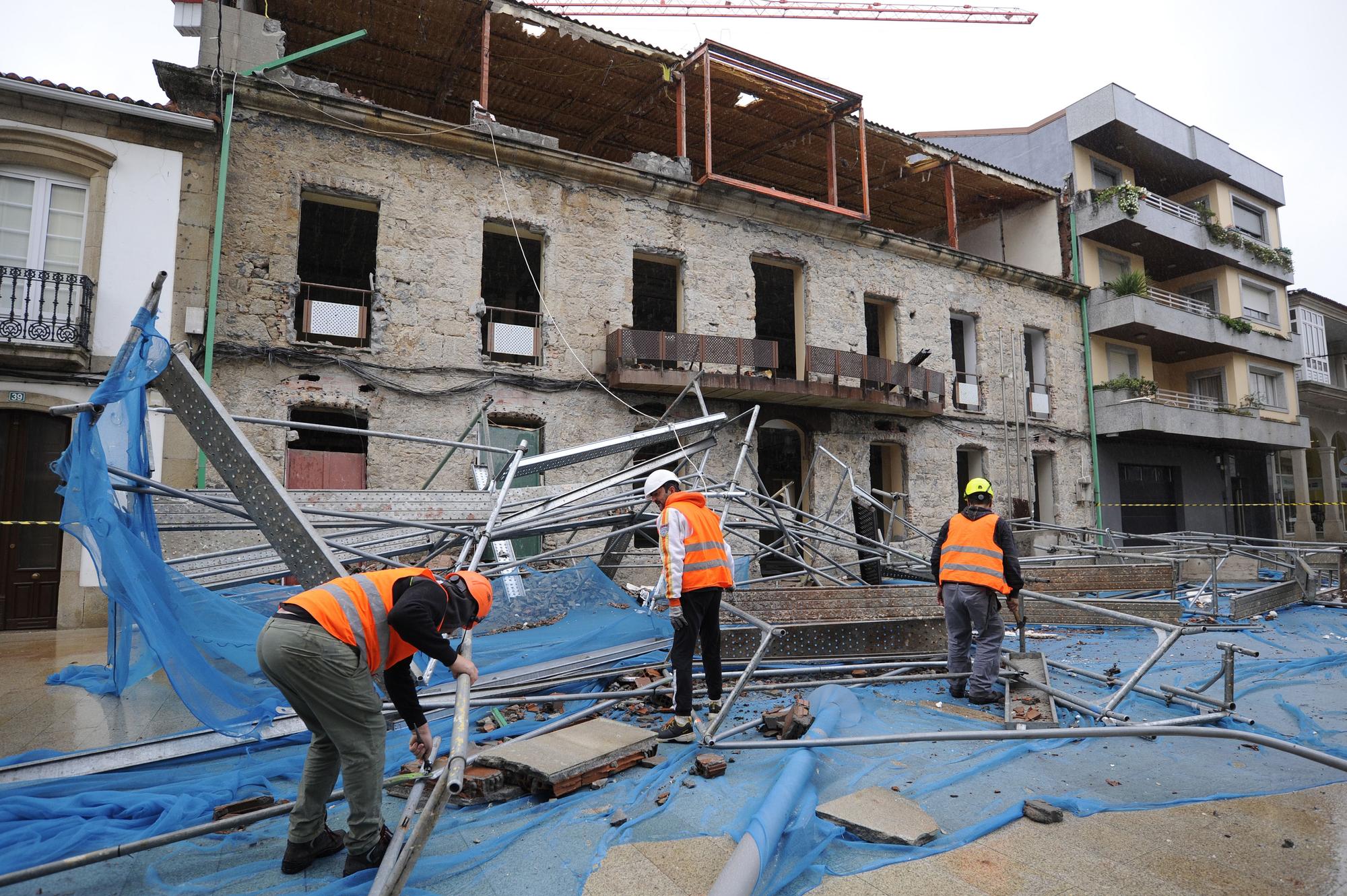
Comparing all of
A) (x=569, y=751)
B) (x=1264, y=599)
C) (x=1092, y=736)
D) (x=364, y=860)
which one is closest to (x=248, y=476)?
(x=364, y=860)

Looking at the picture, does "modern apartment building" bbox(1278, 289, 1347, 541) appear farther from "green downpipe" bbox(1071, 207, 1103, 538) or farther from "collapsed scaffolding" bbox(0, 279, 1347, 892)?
"collapsed scaffolding" bbox(0, 279, 1347, 892)

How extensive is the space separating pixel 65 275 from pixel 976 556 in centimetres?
1133

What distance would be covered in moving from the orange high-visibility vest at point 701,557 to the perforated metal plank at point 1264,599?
7936 mm

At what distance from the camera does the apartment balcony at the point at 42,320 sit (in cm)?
880

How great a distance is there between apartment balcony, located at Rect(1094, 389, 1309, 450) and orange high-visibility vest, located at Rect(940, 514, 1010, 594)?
54.1ft

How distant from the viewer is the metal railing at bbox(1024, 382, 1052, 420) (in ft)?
60.5

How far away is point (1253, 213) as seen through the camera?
79.2ft

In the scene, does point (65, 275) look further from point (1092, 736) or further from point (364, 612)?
point (1092, 736)

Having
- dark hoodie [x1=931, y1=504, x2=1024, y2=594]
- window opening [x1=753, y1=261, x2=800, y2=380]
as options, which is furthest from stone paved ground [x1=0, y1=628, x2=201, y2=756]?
window opening [x1=753, y1=261, x2=800, y2=380]

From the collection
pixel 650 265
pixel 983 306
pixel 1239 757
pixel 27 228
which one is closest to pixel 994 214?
pixel 983 306

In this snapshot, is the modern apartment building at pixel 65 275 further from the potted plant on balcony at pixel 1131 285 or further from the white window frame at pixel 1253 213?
the white window frame at pixel 1253 213

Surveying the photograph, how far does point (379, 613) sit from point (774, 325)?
703 inches

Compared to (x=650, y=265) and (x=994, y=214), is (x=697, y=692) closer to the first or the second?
(x=650, y=265)

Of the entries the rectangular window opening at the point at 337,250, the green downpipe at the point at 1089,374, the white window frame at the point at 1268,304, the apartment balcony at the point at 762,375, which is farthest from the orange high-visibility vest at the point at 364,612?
the white window frame at the point at 1268,304
